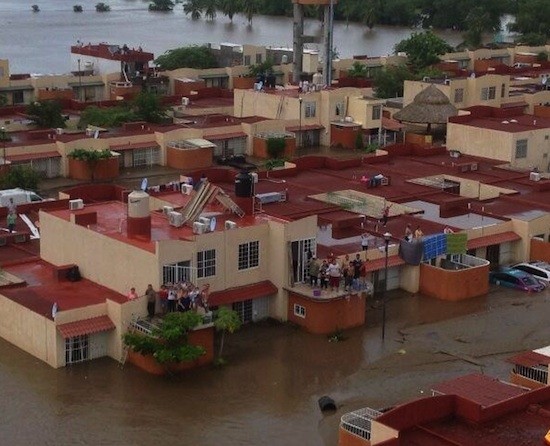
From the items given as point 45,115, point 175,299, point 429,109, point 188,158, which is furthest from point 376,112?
point 175,299

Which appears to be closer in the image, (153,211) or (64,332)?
(64,332)

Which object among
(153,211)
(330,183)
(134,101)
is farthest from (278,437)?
(134,101)

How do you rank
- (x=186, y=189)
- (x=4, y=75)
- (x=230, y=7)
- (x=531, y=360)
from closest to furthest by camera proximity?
(x=531, y=360) → (x=186, y=189) → (x=4, y=75) → (x=230, y=7)

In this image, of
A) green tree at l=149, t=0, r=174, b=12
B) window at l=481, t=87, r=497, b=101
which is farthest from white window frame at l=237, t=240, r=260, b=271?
green tree at l=149, t=0, r=174, b=12

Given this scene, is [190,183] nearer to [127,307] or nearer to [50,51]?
[127,307]

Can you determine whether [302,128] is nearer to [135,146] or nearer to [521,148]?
[135,146]

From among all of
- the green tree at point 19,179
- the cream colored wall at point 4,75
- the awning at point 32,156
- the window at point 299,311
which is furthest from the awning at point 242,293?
the cream colored wall at point 4,75
